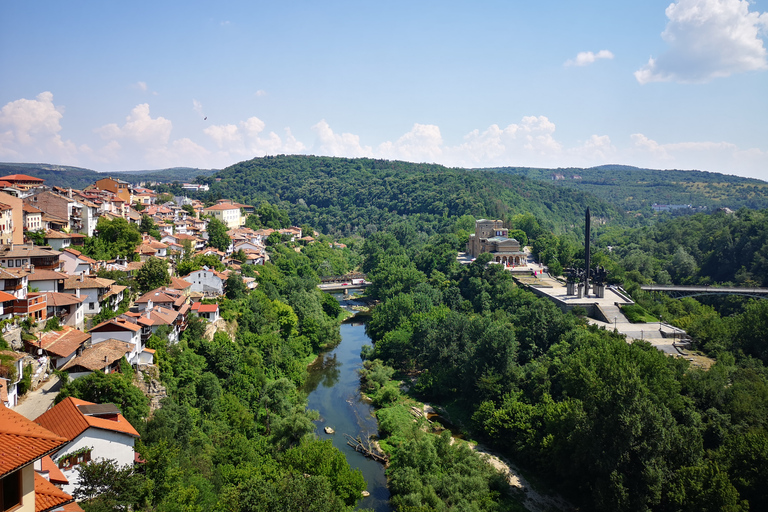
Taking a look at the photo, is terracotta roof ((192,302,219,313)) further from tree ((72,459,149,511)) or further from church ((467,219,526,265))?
church ((467,219,526,265))

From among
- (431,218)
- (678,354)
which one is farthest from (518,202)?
(678,354)

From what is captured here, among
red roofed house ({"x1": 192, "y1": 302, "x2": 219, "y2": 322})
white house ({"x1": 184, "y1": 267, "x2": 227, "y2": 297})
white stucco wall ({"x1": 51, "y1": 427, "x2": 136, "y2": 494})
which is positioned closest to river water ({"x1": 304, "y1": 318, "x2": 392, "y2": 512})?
red roofed house ({"x1": 192, "y1": 302, "x2": 219, "y2": 322})

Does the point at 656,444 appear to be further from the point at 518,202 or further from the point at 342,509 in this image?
the point at 518,202

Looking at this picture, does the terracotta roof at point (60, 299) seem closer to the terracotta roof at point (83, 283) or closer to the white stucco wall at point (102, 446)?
the terracotta roof at point (83, 283)

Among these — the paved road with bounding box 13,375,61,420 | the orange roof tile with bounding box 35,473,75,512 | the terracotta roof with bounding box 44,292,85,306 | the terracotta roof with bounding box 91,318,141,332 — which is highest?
the orange roof tile with bounding box 35,473,75,512

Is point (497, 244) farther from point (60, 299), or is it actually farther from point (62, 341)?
point (62, 341)

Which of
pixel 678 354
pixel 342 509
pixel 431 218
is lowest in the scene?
pixel 342 509

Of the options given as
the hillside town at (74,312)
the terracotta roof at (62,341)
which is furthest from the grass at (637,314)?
the terracotta roof at (62,341)
